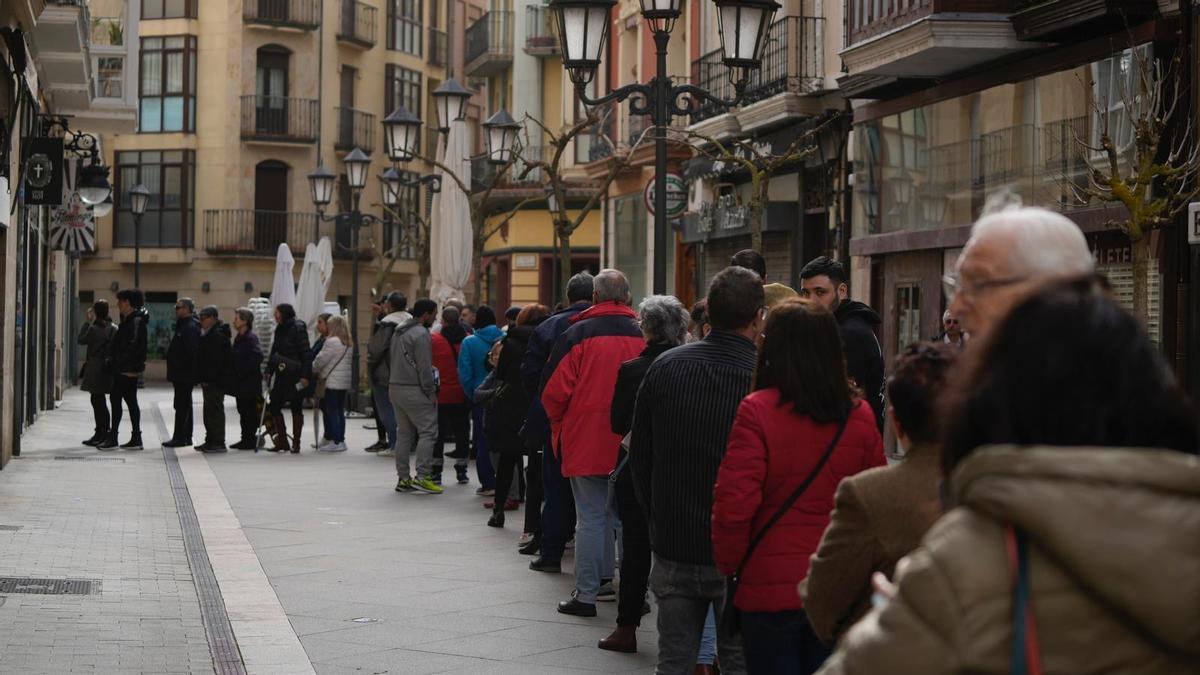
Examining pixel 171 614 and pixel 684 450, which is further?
pixel 171 614

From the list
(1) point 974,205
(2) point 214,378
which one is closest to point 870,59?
(1) point 974,205

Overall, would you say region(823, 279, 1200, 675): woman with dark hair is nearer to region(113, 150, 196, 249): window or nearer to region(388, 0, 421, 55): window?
region(113, 150, 196, 249): window

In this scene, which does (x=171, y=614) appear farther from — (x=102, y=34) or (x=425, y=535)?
(x=102, y=34)

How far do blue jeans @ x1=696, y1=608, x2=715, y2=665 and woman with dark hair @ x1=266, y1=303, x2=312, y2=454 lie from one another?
15.5m

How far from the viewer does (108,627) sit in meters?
9.02

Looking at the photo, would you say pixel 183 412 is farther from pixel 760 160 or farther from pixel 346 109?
pixel 346 109

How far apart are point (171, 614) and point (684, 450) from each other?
13.6 ft

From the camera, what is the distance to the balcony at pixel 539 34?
47.6 m

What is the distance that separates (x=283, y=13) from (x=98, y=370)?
35.6 m

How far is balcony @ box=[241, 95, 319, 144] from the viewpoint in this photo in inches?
2194

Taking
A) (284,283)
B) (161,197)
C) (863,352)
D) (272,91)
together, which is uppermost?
(272,91)

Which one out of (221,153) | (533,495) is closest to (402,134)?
(533,495)

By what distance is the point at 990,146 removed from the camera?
20141 mm

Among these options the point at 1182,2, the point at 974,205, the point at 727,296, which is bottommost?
the point at 727,296
